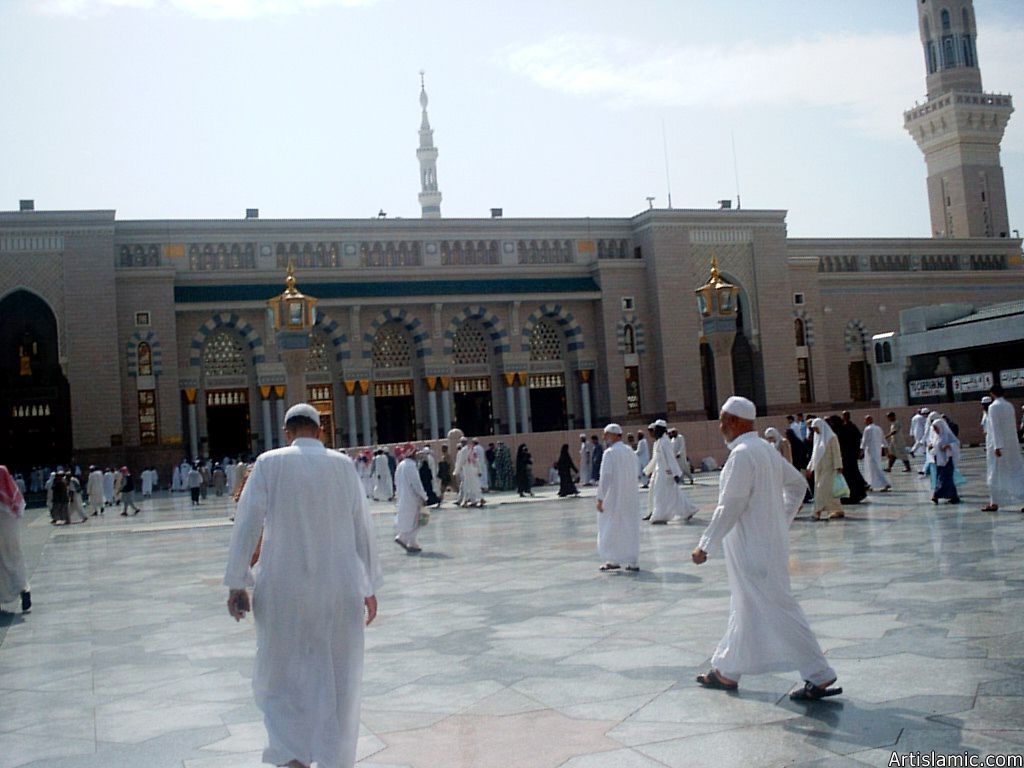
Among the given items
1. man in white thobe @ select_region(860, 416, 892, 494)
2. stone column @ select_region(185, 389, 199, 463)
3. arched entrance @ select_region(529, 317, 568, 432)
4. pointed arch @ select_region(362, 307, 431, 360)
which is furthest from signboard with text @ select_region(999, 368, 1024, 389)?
stone column @ select_region(185, 389, 199, 463)

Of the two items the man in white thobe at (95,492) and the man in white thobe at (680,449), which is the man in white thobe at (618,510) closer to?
the man in white thobe at (680,449)

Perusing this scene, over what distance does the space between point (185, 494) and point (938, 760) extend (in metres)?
27.2

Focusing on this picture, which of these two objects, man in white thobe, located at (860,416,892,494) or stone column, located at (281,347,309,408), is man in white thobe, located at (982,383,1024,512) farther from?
stone column, located at (281,347,309,408)

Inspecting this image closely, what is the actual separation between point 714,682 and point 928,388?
28026 millimetres

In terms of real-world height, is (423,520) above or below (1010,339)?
below

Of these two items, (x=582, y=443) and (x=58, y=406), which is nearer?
(x=582, y=443)

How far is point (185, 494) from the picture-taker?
94.3 ft

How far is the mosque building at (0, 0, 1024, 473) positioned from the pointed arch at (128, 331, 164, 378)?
1.5 inches

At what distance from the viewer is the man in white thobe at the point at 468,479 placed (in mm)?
19547

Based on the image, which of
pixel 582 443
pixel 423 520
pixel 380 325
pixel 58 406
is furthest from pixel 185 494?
pixel 423 520

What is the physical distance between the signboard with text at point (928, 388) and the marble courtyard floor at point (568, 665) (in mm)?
21035

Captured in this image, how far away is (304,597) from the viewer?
3844 millimetres

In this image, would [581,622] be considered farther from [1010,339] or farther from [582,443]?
[1010,339]

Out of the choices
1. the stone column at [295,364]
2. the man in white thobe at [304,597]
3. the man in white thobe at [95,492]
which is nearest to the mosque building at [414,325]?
the man in white thobe at [95,492]
